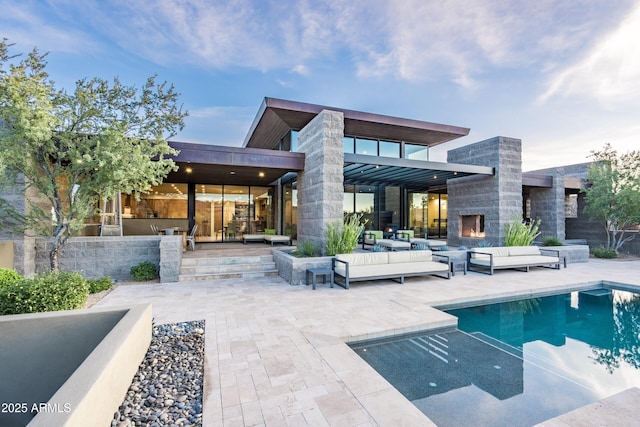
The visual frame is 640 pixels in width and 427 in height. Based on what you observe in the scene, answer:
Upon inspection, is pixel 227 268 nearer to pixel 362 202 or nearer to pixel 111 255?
pixel 111 255

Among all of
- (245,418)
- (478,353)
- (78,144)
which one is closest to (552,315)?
(478,353)

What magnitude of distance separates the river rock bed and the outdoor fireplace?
12.1 m

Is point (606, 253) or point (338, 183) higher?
point (338, 183)

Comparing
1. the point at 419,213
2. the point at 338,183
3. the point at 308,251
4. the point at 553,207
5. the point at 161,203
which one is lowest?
the point at 308,251

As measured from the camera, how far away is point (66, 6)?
24.3 ft

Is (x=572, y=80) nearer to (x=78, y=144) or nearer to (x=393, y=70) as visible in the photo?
(x=393, y=70)

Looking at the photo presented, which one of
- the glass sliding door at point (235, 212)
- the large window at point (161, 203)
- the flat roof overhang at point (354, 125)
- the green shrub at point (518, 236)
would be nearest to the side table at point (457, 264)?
the green shrub at point (518, 236)

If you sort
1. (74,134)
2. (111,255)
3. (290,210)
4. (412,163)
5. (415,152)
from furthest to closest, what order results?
1. (415,152)
2. (290,210)
3. (412,163)
4. (111,255)
5. (74,134)

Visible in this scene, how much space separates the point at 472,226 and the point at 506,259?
160 inches

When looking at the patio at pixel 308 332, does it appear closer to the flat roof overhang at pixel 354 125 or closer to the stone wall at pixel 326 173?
the stone wall at pixel 326 173

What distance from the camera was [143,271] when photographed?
7.46m

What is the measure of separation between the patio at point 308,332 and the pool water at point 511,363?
35cm

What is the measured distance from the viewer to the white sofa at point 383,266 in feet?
22.6

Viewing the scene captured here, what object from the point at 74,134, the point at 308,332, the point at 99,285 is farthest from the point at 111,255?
the point at 308,332
